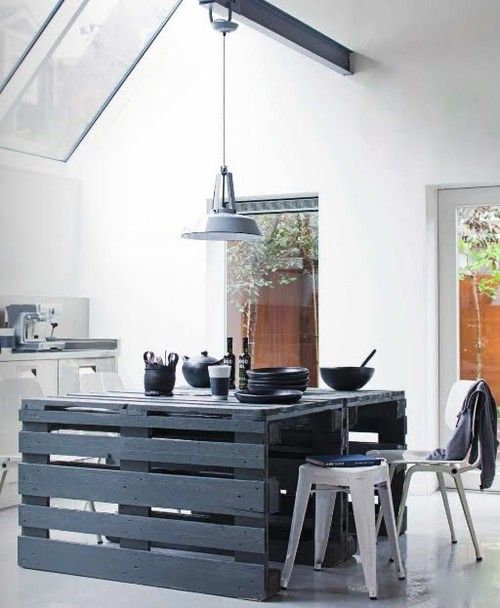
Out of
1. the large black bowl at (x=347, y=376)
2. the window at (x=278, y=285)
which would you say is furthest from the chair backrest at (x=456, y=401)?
the window at (x=278, y=285)

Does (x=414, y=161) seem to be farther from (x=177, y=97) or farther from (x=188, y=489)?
(x=188, y=489)

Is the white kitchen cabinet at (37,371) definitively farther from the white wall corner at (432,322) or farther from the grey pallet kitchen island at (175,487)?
the white wall corner at (432,322)

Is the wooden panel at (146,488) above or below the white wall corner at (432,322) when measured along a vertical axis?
below

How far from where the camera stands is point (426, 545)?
17.9 feet

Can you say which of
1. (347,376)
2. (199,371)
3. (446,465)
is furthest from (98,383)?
(446,465)

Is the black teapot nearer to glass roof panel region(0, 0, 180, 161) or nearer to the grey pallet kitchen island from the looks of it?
the grey pallet kitchen island

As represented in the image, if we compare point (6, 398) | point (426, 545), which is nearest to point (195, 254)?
point (6, 398)

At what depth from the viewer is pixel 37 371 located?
705 cm

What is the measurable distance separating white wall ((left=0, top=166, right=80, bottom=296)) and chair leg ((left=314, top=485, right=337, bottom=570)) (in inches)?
144

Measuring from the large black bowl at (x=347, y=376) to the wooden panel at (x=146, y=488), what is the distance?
4.52 feet

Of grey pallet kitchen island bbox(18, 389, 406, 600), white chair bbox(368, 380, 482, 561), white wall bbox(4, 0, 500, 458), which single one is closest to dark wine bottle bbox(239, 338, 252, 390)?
grey pallet kitchen island bbox(18, 389, 406, 600)

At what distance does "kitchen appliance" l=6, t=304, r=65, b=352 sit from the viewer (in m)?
7.22

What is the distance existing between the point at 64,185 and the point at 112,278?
82cm

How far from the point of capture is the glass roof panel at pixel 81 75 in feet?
25.3
